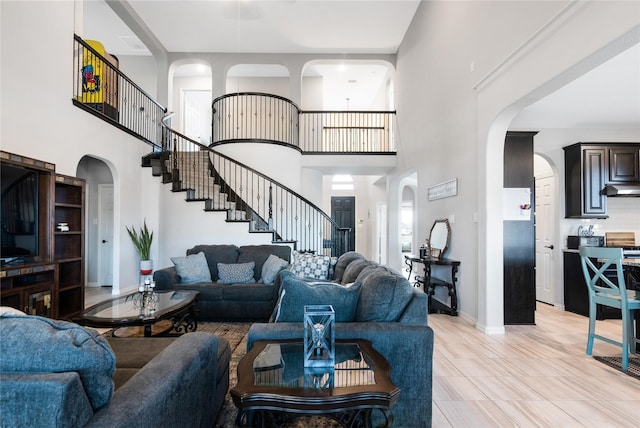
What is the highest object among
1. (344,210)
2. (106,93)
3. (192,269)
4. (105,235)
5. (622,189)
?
(106,93)

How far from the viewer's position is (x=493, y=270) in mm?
3750

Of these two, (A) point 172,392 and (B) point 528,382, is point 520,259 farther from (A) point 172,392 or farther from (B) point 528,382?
(A) point 172,392

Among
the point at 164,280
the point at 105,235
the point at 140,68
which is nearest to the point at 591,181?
the point at 164,280

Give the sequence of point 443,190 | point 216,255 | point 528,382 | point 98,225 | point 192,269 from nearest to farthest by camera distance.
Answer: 1. point 528,382
2. point 192,269
3. point 216,255
4. point 443,190
5. point 98,225

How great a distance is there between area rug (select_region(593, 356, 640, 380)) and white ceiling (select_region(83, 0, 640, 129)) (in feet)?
9.59

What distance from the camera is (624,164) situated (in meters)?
4.86

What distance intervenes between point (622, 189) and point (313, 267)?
4.61 metres

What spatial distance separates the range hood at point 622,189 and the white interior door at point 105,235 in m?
8.49

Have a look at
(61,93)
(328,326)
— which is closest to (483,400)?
→ (328,326)

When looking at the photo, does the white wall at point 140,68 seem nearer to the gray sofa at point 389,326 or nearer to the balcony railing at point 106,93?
the balcony railing at point 106,93

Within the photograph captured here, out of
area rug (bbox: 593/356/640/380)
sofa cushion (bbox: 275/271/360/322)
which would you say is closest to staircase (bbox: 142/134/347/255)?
area rug (bbox: 593/356/640/380)

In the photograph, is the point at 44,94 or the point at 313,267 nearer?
the point at 44,94

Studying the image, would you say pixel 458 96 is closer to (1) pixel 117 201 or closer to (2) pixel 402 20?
(2) pixel 402 20

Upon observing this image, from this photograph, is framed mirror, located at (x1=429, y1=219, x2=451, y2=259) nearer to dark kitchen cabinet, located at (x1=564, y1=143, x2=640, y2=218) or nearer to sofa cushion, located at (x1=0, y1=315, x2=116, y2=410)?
dark kitchen cabinet, located at (x1=564, y1=143, x2=640, y2=218)
